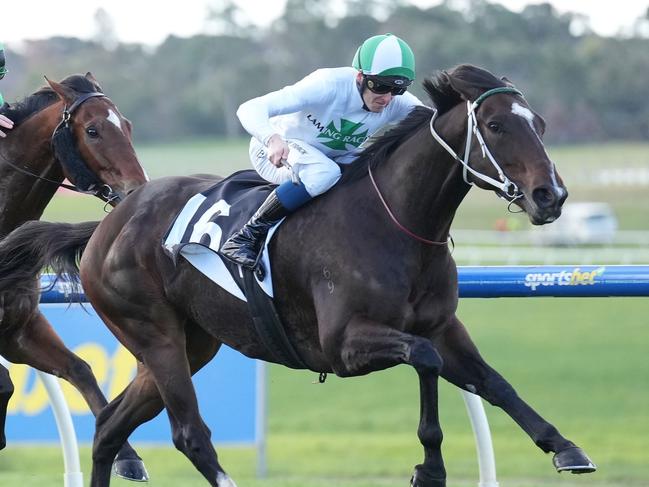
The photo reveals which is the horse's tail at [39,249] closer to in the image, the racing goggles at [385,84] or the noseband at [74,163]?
the noseband at [74,163]

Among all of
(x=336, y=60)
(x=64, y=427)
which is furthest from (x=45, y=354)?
(x=336, y=60)

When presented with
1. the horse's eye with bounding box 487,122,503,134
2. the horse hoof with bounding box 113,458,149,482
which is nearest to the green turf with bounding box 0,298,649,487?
Answer: the horse hoof with bounding box 113,458,149,482

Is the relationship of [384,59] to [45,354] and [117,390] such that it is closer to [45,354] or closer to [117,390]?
[45,354]

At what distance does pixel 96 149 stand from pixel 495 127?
2.11 meters

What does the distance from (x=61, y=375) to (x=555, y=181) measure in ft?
8.91

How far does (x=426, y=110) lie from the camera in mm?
4648

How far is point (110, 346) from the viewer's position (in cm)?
771

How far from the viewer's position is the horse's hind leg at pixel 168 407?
16.0 ft

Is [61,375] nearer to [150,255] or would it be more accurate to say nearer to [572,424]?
[150,255]

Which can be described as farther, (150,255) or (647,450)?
(647,450)

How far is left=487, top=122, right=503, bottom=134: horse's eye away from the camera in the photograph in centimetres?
419

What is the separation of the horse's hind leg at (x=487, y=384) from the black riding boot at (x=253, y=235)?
0.76 m

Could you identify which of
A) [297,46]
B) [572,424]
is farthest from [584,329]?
[297,46]

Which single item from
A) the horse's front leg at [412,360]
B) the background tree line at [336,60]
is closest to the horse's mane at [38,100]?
the horse's front leg at [412,360]
